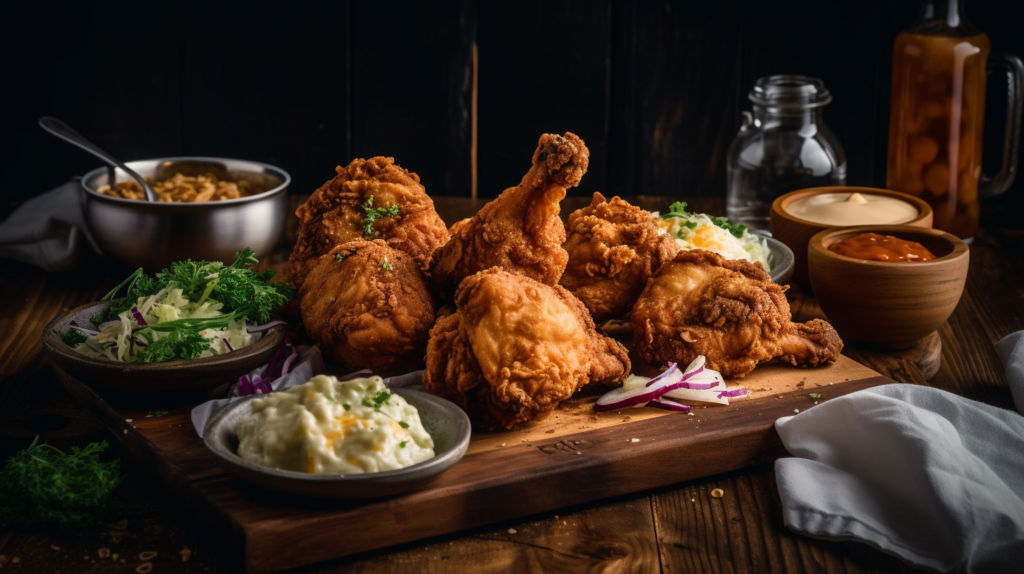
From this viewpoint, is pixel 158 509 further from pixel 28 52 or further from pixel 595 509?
pixel 28 52

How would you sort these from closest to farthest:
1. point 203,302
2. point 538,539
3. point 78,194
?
point 538,539
point 203,302
point 78,194

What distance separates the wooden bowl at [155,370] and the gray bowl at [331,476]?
0.44m

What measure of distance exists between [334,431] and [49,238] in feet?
11.7

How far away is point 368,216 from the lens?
432cm

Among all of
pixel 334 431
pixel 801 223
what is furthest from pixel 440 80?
pixel 334 431

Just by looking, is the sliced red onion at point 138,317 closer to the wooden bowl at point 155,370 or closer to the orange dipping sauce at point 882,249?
the wooden bowl at point 155,370

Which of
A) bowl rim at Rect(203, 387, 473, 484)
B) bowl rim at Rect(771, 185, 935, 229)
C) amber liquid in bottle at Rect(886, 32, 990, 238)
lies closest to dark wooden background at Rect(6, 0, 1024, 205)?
amber liquid in bottle at Rect(886, 32, 990, 238)

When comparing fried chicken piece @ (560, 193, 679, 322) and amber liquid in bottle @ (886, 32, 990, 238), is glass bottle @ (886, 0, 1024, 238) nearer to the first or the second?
amber liquid in bottle @ (886, 32, 990, 238)

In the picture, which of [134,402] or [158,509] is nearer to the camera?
[158,509]

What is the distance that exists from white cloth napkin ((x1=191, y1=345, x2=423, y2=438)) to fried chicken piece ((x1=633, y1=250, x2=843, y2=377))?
0.92 m

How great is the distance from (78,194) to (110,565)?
371 centimetres

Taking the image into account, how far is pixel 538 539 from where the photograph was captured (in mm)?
3012

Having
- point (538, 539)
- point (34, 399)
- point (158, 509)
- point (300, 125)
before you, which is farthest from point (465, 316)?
point (300, 125)

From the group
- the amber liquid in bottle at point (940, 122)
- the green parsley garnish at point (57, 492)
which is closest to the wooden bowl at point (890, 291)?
the amber liquid in bottle at point (940, 122)
